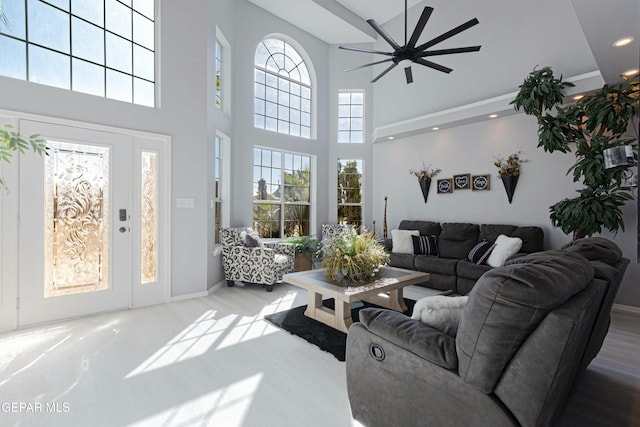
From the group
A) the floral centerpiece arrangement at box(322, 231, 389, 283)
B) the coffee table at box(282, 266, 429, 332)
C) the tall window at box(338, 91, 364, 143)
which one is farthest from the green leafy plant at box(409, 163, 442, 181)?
the floral centerpiece arrangement at box(322, 231, 389, 283)

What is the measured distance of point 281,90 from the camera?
6398 mm

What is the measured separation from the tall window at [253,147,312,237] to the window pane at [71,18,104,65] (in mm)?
2792

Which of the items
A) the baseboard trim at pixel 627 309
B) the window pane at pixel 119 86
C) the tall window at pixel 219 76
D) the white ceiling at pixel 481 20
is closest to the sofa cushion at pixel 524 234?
the baseboard trim at pixel 627 309

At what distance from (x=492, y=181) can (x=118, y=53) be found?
5.46 m

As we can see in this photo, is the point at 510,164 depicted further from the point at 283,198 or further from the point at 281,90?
the point at 281,90

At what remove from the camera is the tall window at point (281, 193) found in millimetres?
6000

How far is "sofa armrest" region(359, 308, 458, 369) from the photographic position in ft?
4.42

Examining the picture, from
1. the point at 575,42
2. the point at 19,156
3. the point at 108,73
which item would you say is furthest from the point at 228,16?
the point at 575,42

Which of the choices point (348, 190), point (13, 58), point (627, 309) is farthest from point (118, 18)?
point (627, 309)

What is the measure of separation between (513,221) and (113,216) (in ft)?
17.9

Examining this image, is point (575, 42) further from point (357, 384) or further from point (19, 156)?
point (19, 156)

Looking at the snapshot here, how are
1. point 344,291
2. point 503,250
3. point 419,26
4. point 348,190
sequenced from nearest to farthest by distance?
point 344,291, point 419,26, point 503,250, point 348,190

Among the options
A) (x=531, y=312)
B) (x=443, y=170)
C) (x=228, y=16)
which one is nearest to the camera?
(x=531, y=312)

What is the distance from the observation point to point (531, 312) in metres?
1.11
